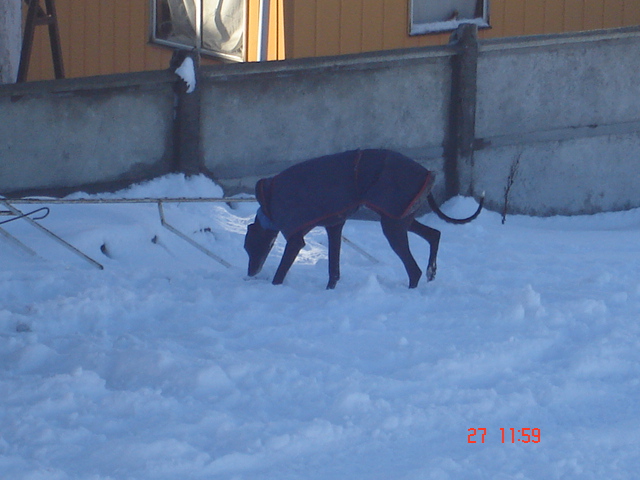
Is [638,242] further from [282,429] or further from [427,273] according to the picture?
[282,429]

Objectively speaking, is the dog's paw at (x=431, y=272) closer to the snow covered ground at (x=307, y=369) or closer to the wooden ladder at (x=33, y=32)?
the snow covered ground at (x=307, y=369)

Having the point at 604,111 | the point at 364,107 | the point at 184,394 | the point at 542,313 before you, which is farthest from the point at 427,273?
the point at 604,111

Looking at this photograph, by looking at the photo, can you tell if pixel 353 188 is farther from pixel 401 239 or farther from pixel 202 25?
pixel 202 25

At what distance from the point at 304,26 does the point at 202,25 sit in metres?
1.38

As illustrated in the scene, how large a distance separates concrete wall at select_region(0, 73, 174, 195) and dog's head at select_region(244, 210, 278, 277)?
8.85 feet

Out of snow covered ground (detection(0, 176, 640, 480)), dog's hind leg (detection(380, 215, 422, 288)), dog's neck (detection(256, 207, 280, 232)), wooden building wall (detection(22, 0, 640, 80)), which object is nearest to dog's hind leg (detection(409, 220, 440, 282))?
snow covered ground (detection(0, 176, 640, 480))

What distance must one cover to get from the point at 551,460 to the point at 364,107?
629 cm

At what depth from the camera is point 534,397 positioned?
11.6 feet

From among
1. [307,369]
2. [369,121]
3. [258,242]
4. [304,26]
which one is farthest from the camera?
[304,26]

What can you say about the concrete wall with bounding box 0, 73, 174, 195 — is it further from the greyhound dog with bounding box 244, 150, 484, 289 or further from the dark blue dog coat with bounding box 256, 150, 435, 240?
the dark blue dog coat with bounding box 256, 150, 435, 240

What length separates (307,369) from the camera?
3848 mm

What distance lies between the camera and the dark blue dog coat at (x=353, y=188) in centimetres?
539
